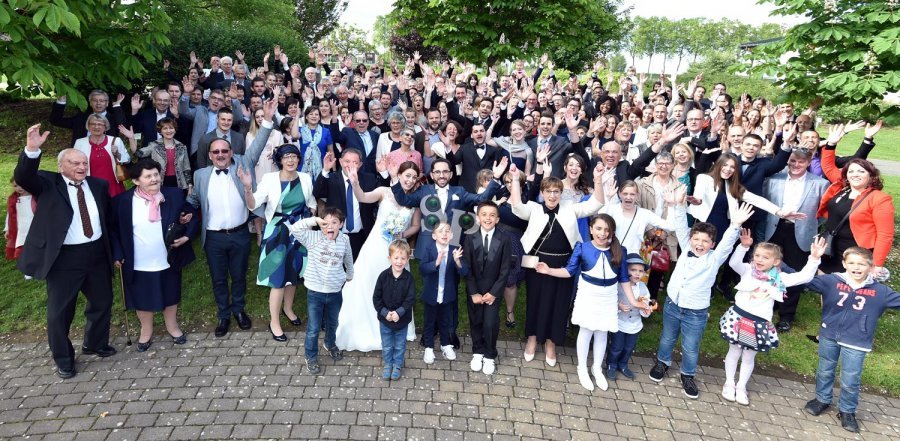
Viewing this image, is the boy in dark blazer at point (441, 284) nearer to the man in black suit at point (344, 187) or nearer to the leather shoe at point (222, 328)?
the man in black suit at point (344, 187)

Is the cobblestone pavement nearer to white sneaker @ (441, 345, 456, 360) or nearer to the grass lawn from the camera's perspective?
white sneaker @ (441, 345, 456, 360)

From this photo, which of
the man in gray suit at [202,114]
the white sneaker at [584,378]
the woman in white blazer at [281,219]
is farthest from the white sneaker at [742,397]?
the man in gray suit at [202,114]

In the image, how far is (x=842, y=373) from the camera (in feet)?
16.8

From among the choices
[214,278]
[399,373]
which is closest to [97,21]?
[214,278]

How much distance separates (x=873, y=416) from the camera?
17.4 ft

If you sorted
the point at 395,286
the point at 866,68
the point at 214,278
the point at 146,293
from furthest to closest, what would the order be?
the point at 866,68 → the point at 214,278 → the point at 146,293 → the point at 395,286

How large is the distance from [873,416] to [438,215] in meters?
4.95

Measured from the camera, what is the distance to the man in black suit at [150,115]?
845 cm

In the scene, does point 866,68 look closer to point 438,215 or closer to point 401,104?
point 438,215

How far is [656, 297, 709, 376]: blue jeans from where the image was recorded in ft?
18.0

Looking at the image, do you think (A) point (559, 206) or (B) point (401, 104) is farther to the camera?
(B) point (401, 104)

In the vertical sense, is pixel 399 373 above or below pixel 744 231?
below

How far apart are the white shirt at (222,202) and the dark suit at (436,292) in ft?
7.25

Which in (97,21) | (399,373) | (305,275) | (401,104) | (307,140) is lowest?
(399,373)
